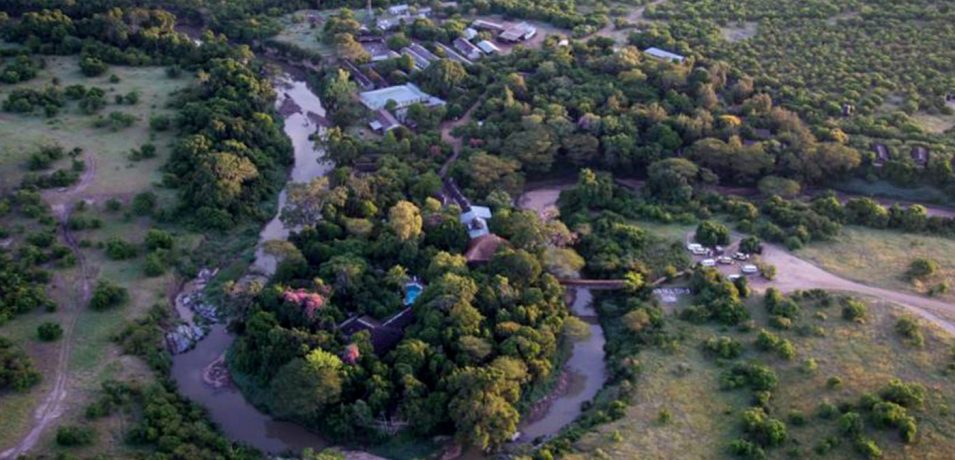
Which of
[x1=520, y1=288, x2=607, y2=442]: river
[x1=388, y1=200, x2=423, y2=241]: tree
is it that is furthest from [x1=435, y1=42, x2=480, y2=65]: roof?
[x1=520, y1=288, x2=607, y2=442]: river

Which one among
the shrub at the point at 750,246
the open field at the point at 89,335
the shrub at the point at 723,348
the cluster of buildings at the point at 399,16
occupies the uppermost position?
the shrub at the point at 750,246

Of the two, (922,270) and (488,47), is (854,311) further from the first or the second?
(488,47)

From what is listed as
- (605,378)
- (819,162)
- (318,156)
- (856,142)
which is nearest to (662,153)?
(819,162)

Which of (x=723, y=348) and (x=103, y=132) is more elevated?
(x=723, y=348)

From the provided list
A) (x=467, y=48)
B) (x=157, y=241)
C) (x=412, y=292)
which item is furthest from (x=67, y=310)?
(x=467, y=48)

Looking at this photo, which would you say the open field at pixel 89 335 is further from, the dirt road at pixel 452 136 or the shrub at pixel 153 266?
the dirt road at pixel 452 136

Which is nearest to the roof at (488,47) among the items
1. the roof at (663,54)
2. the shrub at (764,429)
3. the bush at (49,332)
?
the roof at (663,54)
